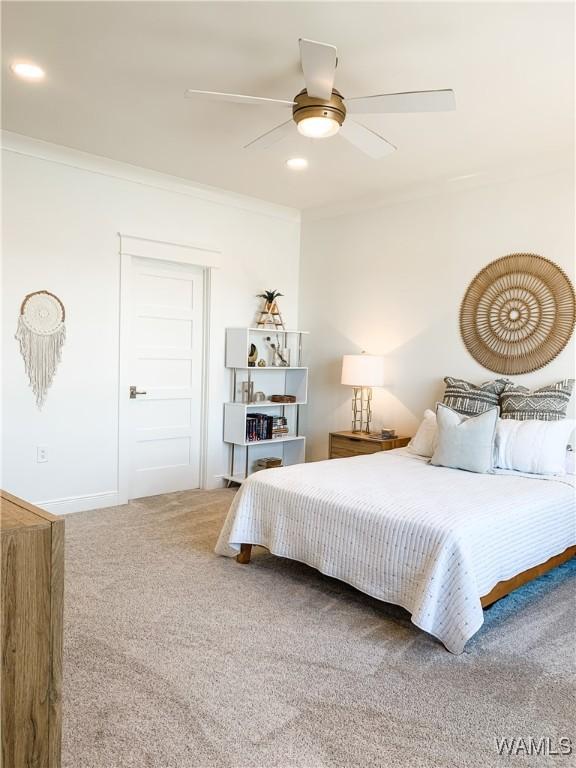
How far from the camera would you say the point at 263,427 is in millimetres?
5273

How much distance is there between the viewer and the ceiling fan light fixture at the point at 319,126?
2.77m

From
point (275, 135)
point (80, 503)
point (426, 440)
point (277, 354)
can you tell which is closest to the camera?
point (275, 135)

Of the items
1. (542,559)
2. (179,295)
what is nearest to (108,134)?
(179,295)

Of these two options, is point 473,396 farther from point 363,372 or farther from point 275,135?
point 275,135

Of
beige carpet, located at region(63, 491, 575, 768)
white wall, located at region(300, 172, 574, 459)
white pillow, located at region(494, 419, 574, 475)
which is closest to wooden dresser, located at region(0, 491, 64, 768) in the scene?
beige carpet, located at region(63, 491, 575, 768)

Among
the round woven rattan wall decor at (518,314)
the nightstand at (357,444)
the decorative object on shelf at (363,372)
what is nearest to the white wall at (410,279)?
the round woven rattan wall decor at (518,314)

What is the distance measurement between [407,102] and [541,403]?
220cm

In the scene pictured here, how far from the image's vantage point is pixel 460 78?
291cm

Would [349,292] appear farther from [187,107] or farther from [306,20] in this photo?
[306,20]

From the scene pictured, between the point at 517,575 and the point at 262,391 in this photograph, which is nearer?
the point at 517,575

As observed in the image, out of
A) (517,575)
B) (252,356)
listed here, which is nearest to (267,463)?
(252,356)

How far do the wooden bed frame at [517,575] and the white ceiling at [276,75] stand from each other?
248cm

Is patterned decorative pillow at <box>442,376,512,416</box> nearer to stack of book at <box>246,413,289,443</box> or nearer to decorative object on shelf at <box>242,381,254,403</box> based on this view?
stack of book at <box>246,413,289,443</box>

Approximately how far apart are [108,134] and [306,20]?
186cm
